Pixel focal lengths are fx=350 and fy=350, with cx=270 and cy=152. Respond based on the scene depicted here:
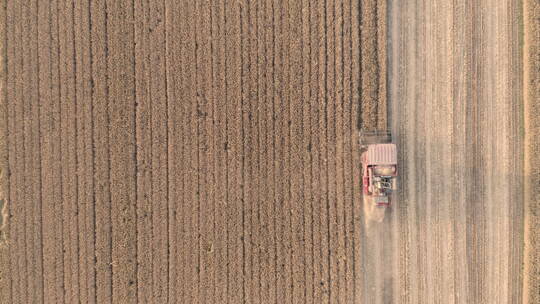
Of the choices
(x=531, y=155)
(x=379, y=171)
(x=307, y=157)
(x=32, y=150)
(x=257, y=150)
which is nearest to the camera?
(x=379, y=171)

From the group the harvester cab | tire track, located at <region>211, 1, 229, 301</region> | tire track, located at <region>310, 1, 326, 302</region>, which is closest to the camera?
the harvester cab

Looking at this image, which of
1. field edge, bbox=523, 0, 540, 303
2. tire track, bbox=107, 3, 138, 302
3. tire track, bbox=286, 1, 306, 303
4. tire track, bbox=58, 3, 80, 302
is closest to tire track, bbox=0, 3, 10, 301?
tire track, bbox=58, 3, 80, 302

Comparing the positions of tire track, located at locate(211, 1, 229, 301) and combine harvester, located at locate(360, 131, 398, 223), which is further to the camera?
tire track, located at locate(211, 1, 229, 301)

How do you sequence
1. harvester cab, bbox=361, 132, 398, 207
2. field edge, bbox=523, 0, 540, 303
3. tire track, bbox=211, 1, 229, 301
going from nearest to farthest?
harvester cab, bbox=361, 132, 398, 207, field edge, bbox=523, 0, 540, 303, tire track, bbox=211, 1, 229, 301

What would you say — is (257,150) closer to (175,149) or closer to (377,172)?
(175,149)

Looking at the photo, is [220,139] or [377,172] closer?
[377,172]

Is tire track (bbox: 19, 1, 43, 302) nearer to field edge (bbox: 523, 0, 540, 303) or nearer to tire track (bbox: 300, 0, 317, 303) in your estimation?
tire track (bbox: 300, 0, 317, 303)

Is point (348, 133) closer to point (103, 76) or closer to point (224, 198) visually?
point (224, 198)

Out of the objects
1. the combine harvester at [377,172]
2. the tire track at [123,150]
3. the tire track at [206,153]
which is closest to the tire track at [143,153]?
the tire track at [123,150]

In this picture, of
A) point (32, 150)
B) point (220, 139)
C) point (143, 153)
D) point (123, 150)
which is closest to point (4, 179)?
point (32, 150)
